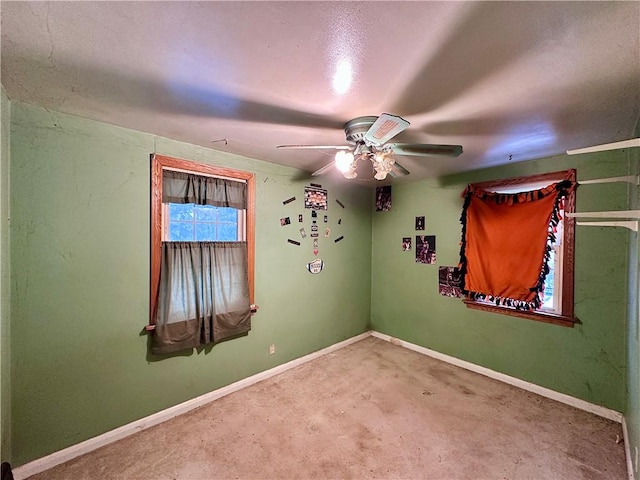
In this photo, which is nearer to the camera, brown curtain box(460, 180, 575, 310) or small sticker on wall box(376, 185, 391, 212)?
brown curtain box(460, 180, 575, 310)

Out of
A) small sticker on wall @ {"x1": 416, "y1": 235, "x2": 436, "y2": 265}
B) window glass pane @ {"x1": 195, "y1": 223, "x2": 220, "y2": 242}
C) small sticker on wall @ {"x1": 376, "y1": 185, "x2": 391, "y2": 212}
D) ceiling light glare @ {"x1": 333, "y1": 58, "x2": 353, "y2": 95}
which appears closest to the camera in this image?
ceiling light glare @ {"x1": 333, "y1": 58, "x2": 353, "y2": 95}

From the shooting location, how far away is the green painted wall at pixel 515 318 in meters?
2.34

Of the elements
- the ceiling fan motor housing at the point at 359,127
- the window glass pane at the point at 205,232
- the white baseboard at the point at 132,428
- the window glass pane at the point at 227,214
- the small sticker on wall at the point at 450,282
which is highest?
the ceiling fan motor housing at the point at 359,127

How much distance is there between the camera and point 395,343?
388 centimetres

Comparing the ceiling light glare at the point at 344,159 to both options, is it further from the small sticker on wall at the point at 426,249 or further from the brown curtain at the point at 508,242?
the small sticker on wall at the point at 426,249

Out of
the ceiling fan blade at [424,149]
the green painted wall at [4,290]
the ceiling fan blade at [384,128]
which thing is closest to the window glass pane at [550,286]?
the ceiling fan blade at [424,149]

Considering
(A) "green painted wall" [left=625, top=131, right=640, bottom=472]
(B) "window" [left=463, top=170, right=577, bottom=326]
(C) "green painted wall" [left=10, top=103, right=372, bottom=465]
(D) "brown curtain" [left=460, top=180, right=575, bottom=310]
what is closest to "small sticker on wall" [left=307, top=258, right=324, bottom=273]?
(C) "green painted wall" [left=10, top=103, right=372, bottom=465]

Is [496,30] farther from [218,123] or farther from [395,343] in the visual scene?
[395,343]

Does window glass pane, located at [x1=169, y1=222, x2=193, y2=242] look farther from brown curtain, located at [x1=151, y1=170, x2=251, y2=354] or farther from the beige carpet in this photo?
the beige carpet

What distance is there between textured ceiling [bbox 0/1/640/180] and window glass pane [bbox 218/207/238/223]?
82 centimetres

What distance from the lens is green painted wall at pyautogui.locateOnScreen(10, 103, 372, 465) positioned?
67.9 inches

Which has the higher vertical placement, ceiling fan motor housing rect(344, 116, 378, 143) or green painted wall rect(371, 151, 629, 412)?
ceiling fan motor housing rect(344, 116, 378, 143)

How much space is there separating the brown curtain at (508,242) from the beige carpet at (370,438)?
0.99m

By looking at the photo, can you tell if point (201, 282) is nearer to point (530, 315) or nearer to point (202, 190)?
point (202, 190)
